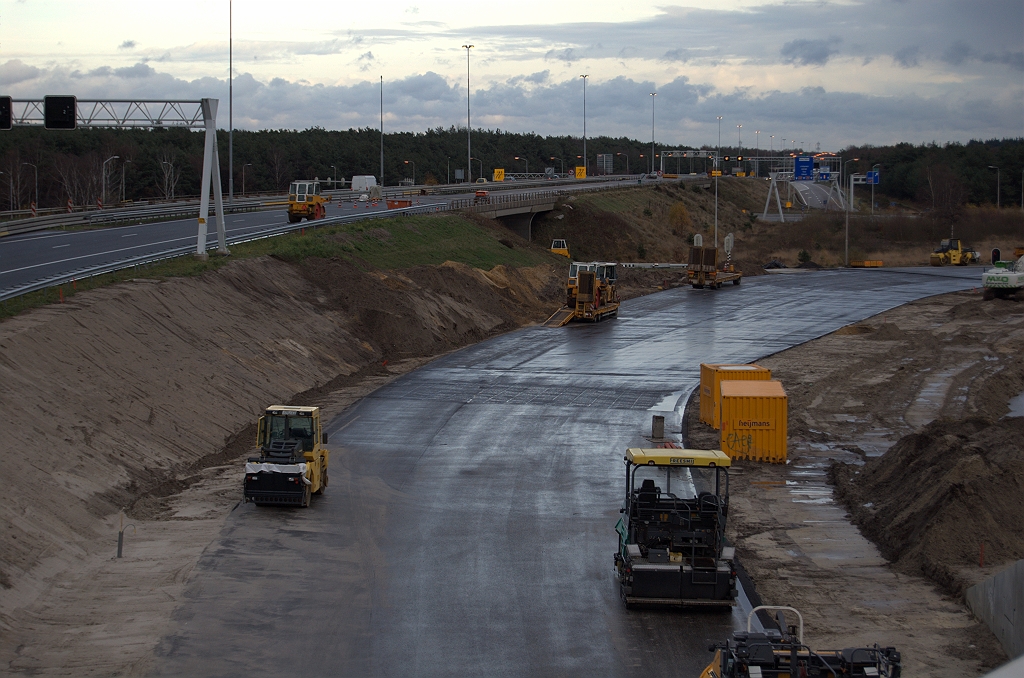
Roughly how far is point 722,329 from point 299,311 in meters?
22.7

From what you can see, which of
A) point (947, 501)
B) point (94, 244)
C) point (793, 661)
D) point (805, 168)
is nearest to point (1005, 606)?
point (947, 501)

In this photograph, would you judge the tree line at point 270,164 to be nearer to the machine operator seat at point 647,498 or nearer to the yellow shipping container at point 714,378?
the yellow shipping container at point 714,378

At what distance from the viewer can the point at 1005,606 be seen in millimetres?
14492

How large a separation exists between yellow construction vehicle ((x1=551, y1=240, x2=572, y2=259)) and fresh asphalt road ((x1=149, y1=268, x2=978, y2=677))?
3530 cm

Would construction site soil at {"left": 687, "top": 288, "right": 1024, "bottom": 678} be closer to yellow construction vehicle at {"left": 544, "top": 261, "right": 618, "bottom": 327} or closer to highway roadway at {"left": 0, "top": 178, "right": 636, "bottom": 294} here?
yellow construction vehicle at {"left": 544, "top": 261, "right": 618, "bottom": 327}

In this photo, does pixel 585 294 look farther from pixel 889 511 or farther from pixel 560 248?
pixel 889 511

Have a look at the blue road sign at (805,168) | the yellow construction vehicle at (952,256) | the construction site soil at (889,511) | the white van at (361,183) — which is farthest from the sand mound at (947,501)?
the blue road sign at (805,168)

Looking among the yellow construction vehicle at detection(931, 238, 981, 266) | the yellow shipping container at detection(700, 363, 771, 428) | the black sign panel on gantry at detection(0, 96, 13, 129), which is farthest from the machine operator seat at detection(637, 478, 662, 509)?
the yellow construction vehicle at detection(931, 238, 981, 266)

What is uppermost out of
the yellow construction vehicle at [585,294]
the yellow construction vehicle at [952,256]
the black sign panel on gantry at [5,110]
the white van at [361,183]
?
the white van at [361,183]

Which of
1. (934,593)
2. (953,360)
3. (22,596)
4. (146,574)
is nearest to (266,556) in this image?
(146,574)

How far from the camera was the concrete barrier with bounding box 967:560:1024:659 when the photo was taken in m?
13.8

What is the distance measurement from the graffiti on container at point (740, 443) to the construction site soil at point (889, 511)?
1.18 feet

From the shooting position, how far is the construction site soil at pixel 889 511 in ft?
51.9

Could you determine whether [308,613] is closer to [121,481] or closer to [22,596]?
[22,596]
